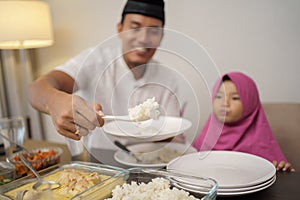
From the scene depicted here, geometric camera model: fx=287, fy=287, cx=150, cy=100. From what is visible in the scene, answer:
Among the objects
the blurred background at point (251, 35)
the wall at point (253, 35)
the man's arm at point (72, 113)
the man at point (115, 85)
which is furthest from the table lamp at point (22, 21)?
the man's arm at point (72, 113)

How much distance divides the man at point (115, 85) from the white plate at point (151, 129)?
0.09 ft

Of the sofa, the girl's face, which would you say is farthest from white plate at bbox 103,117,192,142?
the sofa

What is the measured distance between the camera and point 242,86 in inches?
45.2

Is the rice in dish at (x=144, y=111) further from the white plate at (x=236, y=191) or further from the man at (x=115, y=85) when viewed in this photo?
the white plate at (x=236, y=191)

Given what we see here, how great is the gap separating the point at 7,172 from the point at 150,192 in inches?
16.5

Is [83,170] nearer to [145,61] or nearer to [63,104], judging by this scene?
[63,104]

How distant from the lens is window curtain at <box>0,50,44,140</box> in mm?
2352

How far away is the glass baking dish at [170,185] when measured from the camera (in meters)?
0.60

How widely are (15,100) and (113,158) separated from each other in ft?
5.89

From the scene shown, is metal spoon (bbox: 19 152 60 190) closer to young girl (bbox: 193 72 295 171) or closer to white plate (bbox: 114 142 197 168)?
white plate (bbox: 114 142 197 168)

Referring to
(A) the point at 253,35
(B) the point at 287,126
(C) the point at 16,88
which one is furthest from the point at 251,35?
(C) the point at 16,88

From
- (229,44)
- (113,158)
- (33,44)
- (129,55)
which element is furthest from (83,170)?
(33,44)

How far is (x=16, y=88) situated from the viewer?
7.84 feet

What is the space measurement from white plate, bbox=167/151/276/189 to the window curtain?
190 centimetres
